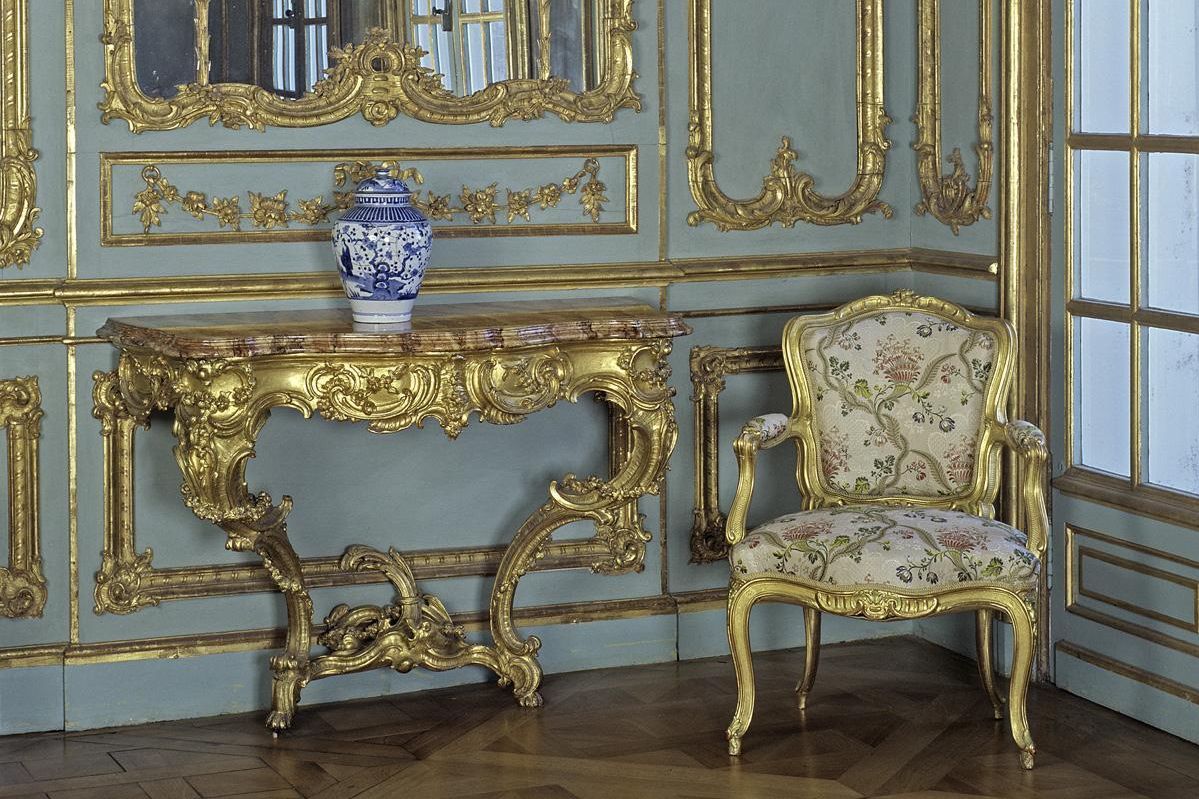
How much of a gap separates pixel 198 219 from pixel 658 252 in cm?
118

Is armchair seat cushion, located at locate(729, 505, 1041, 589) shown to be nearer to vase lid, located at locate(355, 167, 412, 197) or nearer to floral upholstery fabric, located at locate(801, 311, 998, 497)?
floral upholstery fabric, located at locate(801, 311, 998, 497)

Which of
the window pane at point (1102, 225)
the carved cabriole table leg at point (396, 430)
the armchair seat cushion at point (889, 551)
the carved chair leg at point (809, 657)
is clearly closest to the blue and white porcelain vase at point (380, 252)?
the carved cabriole table leg at point (396, 430)

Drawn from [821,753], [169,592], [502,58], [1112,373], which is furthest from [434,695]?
[1112,373]

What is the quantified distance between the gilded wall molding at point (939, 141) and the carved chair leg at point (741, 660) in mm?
1330

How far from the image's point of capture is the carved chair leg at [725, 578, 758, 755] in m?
3.67

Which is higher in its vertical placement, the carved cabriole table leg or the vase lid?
the vase lid

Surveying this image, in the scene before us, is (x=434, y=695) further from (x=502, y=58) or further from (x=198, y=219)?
(x=502, y=58)

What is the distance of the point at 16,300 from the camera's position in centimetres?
381

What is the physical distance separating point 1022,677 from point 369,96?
2048mm

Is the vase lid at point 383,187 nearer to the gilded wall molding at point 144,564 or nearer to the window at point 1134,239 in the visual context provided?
the gilded wall molding at point 144,564

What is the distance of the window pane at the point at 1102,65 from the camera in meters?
3.92

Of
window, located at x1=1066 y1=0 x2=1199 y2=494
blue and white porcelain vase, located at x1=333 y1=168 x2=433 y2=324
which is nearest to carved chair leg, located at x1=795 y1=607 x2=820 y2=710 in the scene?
window, located at x1=1066 y1=0 x2=1199 y2=494

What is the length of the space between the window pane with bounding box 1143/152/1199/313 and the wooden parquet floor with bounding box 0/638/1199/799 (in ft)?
3.34

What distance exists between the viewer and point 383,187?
3.70 metres
